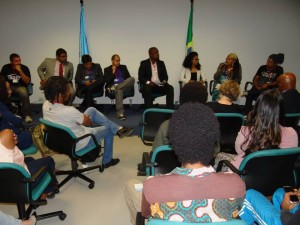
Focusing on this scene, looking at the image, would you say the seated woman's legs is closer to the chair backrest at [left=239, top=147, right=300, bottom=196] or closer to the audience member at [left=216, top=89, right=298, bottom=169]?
the chair backrest at [left=239, top=147, right=300, bottom=196]

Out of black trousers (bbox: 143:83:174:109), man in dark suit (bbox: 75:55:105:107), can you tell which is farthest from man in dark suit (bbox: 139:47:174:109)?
man in dark suit (bbox: 75:55:105:107)

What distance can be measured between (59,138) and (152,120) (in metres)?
1.05

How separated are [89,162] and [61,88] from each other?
125 centimetres

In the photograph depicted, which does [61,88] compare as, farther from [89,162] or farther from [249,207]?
[249,207]

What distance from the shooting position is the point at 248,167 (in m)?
1.92

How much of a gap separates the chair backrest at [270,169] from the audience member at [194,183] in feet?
2.52

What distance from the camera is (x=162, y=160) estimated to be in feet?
6.93

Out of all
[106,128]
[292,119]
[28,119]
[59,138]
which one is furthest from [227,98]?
[28,119]

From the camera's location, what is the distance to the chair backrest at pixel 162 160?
6.62 feet

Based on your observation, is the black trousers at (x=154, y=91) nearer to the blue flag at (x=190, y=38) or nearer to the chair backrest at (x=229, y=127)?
the blue flag at (x=190, y=38)


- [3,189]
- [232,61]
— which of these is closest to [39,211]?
[3,189]

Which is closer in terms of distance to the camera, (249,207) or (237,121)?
(249,207)

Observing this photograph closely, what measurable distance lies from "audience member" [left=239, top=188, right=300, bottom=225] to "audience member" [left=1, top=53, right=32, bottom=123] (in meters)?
4.24

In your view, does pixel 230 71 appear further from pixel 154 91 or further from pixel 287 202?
pixel 287 202
